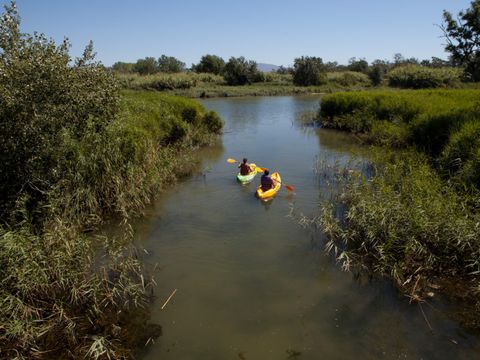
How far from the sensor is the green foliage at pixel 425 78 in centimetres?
4806

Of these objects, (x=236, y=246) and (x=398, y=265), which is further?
(x=236, y=246)

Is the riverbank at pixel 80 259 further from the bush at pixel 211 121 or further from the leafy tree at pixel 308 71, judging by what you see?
the leafy tree at pixel 308 71

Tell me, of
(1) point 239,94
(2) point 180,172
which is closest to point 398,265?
(2) point 180,172

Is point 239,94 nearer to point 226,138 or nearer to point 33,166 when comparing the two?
point 226,138

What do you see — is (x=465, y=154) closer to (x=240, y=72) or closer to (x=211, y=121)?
(x=211, y=121)

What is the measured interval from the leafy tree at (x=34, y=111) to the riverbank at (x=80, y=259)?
5.4 inches

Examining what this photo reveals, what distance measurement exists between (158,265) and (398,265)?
179 inches

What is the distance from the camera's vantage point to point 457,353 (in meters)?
5.01

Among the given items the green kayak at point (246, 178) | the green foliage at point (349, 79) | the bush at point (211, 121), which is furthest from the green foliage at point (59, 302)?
the green foliage at point (349, 79)

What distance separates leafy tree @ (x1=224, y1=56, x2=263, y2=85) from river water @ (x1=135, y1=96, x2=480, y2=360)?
53941 millimetres

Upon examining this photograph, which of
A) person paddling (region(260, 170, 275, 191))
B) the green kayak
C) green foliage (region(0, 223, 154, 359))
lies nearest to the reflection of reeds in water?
person paddling (region(260, 170, 275, 191))

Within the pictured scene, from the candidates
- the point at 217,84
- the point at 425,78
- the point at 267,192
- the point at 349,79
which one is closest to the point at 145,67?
the point at 217,84

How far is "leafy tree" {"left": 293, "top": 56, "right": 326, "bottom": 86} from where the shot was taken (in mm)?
59903

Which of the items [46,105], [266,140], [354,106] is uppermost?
[46,105]
